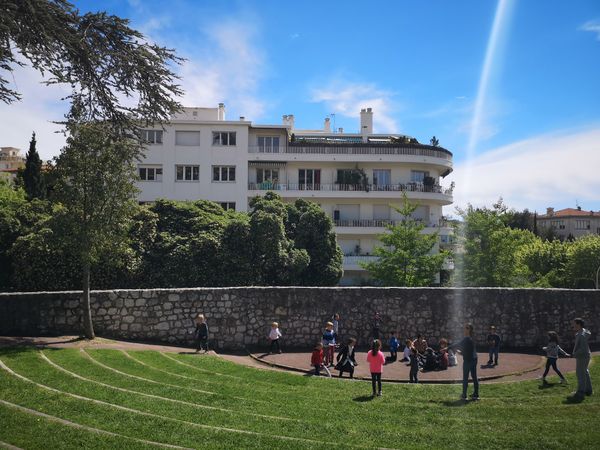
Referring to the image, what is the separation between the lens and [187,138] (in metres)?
42.7

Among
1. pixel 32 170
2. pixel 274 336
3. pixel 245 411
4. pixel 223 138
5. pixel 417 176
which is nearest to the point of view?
pixel 245 411

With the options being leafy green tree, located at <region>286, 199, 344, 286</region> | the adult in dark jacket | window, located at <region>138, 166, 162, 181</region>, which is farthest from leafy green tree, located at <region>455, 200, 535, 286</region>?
window, located at <region>138, 166, 162, 181</region>

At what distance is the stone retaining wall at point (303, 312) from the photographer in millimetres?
17344

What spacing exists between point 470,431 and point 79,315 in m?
12.7

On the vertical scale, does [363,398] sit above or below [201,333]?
below

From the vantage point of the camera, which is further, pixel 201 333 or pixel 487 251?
pixel 487 251

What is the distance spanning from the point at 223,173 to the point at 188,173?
2.71 meters

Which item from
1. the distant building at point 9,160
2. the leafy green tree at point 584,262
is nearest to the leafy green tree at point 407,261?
the leafy green tree at point 584,262

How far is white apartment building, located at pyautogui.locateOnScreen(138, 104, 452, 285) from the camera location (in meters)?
42.7

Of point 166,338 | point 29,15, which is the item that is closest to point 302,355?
point 166,338

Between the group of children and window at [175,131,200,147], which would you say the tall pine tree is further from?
the group of children

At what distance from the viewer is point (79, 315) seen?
57.0 ft

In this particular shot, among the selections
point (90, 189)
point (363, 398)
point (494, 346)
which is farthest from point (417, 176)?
point (363, 398)

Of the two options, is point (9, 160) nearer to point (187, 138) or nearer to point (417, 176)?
point (187, 138)
